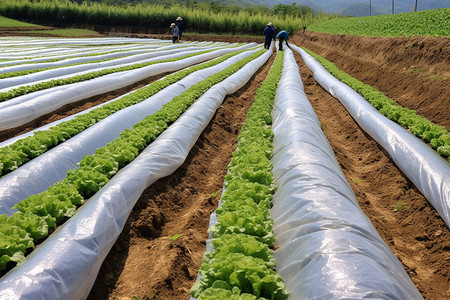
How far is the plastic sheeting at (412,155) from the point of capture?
606 centimetres

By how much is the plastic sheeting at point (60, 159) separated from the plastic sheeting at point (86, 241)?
1.30 m

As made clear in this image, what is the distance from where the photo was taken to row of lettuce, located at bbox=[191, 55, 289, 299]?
3.52 metres

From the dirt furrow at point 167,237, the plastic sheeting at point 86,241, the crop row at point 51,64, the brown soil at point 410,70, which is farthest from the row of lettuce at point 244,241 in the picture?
the crop row at point 51,64

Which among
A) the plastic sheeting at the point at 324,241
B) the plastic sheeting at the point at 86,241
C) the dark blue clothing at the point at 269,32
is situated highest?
the dark blue clothing at the point at 269,32

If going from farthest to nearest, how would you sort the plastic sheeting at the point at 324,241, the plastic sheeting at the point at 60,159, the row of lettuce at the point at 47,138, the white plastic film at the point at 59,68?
the white plastic film at the point at 59,68
the row of lettuce at the point at 47,138
the plastic sheeting at the point at 60,159
the plastic sheeting at the point at 324,241

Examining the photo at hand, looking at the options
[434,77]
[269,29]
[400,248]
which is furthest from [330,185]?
[269,29]

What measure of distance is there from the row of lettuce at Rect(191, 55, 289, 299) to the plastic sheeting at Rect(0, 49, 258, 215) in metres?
3.33

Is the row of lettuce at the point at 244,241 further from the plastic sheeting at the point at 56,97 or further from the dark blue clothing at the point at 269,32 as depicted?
the dark blue clothing at the point at 269,32

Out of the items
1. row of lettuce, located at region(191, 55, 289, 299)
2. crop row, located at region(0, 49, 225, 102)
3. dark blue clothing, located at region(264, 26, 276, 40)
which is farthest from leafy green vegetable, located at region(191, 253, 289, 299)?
dark blue clothing, located at region(264, 26, 276, 40)

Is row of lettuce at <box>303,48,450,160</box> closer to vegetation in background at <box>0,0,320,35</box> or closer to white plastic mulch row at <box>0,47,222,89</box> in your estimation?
white plastic mulch row at <box>0,47,222,89</box>

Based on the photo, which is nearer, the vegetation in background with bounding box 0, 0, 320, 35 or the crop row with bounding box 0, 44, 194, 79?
the crop row with bounding box 0, 44, 194, 79

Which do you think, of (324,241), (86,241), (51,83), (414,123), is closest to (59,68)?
(51,83)

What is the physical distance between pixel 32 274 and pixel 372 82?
16.2 m

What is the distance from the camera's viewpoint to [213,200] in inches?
269
